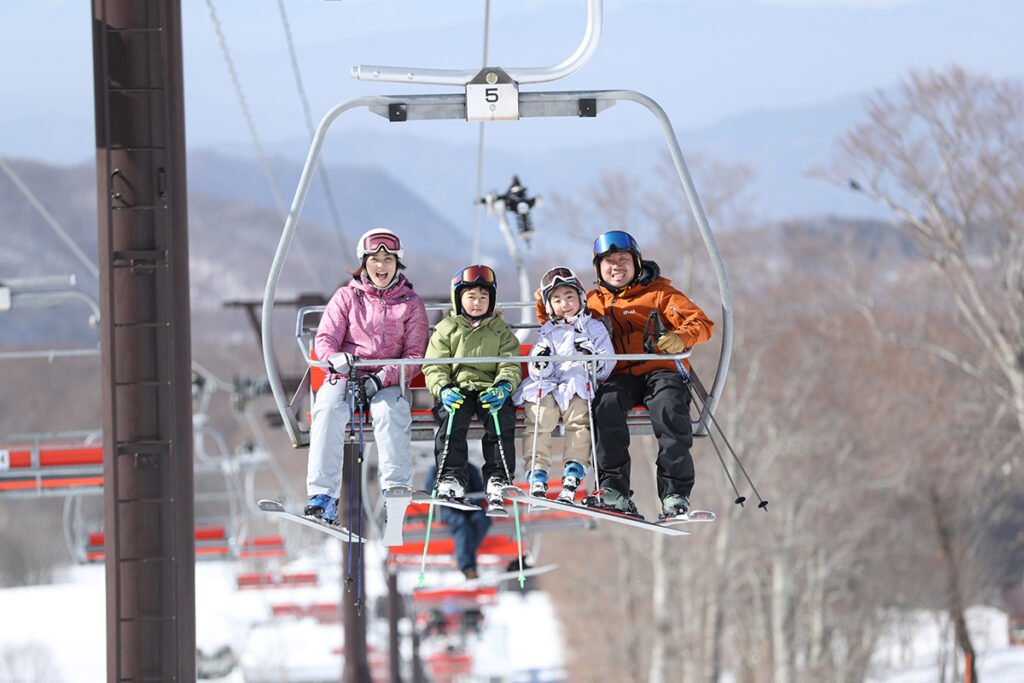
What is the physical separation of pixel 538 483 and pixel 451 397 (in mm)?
550

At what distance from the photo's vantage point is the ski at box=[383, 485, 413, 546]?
6.31 m

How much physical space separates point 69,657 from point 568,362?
207ft

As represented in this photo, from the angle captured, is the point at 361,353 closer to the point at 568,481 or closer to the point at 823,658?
the point at 568,481

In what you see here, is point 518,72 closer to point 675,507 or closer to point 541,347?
point 541,347

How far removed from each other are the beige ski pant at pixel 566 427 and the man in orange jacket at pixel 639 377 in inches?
2.6

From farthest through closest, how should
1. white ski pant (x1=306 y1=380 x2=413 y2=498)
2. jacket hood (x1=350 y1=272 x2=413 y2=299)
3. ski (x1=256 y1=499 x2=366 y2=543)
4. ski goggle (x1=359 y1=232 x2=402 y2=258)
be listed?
jacket hood (x1=350 y1=272 x2=413 y2=299) < ski goggle (x1=359 y1=232 x2=402 y2=258) < white ski pant (x1=306 y1=380 x2=413 y2=498) < ski (x1=256 y1=499 x2=366 y2=543)

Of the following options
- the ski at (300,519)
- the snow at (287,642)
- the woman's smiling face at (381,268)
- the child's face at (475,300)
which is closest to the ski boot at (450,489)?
the ski at (300,519)

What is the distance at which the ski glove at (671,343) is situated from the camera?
660 cm

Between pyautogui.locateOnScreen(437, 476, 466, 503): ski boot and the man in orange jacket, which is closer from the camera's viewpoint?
pyautogui.locateOnScreen(437, 476, 466, 503): ski boot

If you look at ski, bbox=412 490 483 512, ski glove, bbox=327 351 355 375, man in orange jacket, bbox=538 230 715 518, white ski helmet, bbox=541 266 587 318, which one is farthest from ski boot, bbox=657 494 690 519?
ski glove, bbox=327 351 355 375

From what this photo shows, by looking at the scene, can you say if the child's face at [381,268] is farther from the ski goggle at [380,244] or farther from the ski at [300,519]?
the ski at [300,519]

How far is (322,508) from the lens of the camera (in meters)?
6.34

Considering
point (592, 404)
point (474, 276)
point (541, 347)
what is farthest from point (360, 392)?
point (592, 404)

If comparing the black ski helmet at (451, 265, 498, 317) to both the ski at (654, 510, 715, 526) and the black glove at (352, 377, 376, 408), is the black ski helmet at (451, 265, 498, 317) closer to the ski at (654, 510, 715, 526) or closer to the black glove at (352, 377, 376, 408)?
the black glove at (352, 377, 376, 408)
